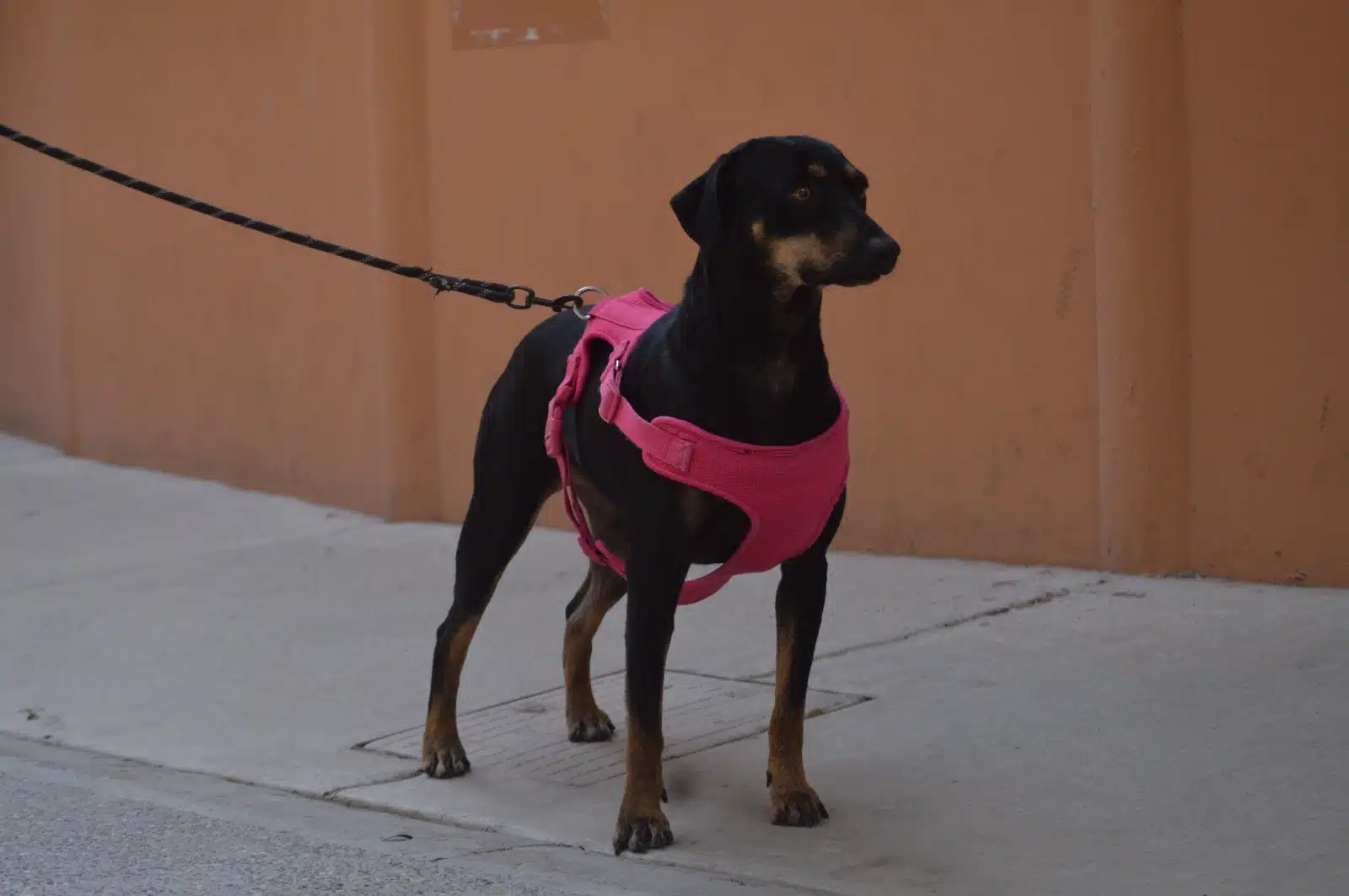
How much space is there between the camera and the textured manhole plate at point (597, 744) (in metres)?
5.32

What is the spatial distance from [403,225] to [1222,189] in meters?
4.09

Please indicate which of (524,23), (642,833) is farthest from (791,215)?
(524,23)

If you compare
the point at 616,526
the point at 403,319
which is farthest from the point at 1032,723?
the point at 403,319

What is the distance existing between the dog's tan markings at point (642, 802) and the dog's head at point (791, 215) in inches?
44.5

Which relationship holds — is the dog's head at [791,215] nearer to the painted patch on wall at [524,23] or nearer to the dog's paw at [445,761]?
the dog's paw at [445,761]

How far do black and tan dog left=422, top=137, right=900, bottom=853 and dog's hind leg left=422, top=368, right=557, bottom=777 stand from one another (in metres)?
0.25

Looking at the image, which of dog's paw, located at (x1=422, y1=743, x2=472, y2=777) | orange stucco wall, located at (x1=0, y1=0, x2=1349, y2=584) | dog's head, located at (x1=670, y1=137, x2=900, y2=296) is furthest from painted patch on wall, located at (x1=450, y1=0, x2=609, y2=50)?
dog's head, located at (x1=670, y1=137, x2=900, y2=296)

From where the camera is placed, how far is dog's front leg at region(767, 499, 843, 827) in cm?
471

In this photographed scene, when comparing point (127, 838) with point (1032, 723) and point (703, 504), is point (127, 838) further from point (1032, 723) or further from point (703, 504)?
point (1032, 723)

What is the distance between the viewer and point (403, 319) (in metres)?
9.35

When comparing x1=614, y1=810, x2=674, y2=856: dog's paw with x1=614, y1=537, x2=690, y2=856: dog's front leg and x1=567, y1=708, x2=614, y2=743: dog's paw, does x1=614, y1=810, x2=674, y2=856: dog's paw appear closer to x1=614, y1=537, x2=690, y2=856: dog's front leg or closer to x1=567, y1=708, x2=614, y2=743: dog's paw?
x1=614, y1=537, x2=690, y2=856: dog's front leg

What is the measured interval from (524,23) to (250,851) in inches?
207

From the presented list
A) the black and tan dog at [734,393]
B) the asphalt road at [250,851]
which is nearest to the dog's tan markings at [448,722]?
the asphalt road at [250,851]

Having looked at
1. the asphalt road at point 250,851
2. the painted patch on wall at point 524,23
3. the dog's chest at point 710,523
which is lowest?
the asphalt road at point 250,851
